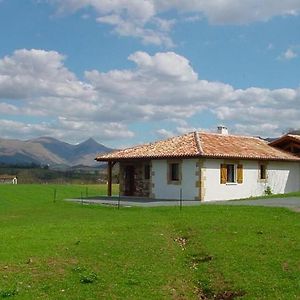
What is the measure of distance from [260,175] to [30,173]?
6412cm

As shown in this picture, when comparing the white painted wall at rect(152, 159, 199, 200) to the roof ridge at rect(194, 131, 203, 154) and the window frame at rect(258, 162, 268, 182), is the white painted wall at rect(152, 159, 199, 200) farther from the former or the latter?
the window frame at rect(258, 162, 268, 182)

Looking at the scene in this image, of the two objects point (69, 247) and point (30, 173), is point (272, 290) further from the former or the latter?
point (30, 173)

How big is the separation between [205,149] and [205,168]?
146cm

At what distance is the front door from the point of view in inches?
1585

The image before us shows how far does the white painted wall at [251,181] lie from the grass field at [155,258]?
429 inches

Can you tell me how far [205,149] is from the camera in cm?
3544

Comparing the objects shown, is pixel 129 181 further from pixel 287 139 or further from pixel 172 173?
pixel 287 139

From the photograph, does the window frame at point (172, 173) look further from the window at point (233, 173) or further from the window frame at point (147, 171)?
the window at point (233, 173)

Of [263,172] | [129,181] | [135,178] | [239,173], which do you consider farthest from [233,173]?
[129,181]

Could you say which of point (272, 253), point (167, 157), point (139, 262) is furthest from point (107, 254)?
point (167, 157)

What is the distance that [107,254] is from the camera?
15.5 m

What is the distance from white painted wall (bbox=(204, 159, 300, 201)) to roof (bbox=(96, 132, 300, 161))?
0.66 m

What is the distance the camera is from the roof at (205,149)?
35438mm

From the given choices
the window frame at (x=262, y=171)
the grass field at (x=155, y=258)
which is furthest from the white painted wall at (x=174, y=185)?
the grass field at (x=155, y=258)
